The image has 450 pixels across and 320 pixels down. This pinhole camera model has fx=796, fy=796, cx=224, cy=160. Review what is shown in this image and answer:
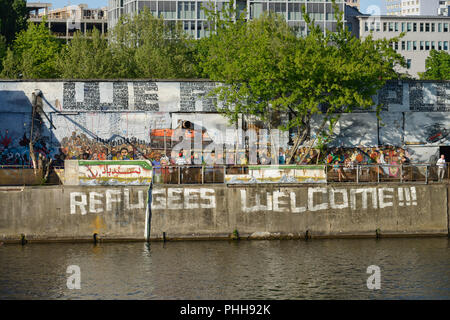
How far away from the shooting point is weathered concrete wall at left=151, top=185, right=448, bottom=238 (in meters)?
46.0

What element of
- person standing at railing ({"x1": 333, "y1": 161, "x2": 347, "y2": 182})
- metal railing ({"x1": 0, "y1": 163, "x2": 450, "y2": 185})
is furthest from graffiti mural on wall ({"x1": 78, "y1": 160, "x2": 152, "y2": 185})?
person standing at railing ({"x1": 333, "y1": 161, "x2": 347, "y2": 182})

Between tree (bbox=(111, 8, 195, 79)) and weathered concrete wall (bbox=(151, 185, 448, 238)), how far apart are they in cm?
3968

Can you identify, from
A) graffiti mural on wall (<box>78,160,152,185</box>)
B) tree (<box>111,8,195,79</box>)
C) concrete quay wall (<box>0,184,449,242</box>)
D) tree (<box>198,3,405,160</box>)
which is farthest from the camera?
tree (<box>111,8,195,79</box>)

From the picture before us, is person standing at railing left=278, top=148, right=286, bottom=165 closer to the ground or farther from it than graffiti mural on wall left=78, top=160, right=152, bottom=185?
farther from it

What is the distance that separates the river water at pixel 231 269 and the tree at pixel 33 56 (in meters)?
45.1

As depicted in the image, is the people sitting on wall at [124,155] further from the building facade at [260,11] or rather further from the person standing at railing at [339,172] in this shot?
the building facade at [260,11]

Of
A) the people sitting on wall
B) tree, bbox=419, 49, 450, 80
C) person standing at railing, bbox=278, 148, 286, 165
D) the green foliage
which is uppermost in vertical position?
the green foliage

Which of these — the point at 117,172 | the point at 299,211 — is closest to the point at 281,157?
the point at 299,211

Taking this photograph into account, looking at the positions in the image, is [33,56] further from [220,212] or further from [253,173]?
[220,212]

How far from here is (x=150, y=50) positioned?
8938 cm

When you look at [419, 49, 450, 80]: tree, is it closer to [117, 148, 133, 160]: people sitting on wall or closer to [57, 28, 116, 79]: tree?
[57, 28, 116, 79]: tree

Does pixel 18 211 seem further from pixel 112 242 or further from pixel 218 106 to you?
pixel 218 106

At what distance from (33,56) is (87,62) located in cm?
1513
